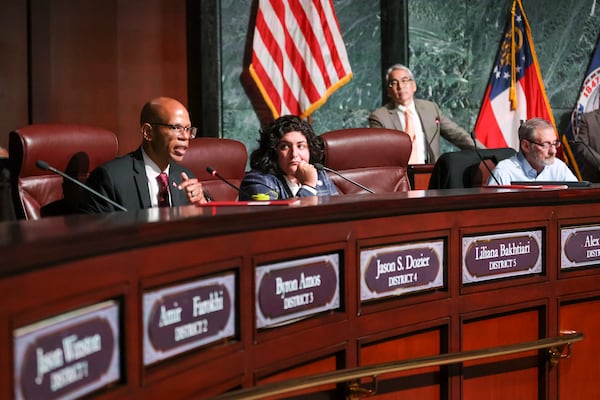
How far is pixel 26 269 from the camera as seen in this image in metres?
1.33

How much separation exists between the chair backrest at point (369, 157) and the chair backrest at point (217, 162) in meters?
0.46

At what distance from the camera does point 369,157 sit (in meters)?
4.04

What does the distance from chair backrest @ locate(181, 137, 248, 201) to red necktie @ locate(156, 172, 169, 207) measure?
334 mm

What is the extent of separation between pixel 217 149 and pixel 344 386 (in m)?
1.53

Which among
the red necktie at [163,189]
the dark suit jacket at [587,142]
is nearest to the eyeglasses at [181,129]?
the red necktie at [163,189]

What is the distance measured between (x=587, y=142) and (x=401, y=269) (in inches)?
186

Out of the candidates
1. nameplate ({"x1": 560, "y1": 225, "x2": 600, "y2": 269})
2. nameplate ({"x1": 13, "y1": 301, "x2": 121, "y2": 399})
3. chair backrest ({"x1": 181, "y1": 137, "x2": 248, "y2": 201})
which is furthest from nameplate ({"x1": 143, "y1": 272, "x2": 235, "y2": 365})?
chair backrest ({"x1": 181, "y1": 137, "x2": 248, "y2": 201})

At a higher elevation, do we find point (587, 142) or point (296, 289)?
point (587, 142)

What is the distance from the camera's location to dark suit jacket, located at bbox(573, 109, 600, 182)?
6.54 metres

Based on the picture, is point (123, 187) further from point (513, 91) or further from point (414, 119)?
point (513, 91)

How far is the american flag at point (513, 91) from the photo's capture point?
6.48m

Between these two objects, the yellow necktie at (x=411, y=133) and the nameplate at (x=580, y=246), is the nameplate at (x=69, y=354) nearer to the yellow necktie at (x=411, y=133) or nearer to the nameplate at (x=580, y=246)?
the nameplate at (x=580, y=246)

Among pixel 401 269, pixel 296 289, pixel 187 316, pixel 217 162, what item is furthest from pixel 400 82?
pixel 187 316

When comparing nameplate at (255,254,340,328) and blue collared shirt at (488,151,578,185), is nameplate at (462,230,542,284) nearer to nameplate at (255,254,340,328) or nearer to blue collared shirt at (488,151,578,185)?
nameplate at (255,254,340,328)
